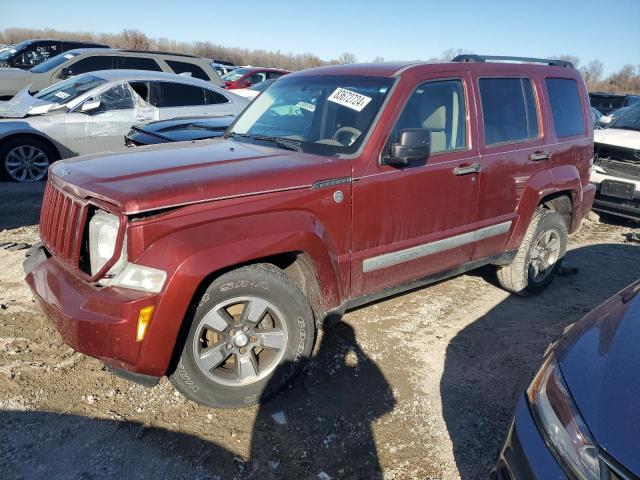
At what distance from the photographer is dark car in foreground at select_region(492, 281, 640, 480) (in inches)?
64.2

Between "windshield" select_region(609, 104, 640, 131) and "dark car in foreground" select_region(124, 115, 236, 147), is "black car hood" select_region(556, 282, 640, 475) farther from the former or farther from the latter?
"windshield" select_region(609, 104, 640, 131)

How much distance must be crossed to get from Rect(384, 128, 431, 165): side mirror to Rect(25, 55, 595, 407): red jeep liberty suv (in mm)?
12

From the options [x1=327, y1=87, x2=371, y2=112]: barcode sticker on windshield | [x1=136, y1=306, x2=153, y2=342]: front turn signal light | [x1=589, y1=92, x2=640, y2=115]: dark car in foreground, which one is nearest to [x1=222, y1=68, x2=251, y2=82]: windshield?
[x1=589, y1=92, x2=640, y2=115]: dark car in foreground

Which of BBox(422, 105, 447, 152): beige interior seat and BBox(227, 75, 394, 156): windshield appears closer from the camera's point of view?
BBox(227, 75, 394, 156): windshield

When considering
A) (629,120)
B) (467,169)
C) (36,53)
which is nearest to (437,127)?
(467,169)

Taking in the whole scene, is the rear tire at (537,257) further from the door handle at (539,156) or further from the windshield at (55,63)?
the windshield at (55,63)

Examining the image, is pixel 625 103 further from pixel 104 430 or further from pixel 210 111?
pixel 104 430

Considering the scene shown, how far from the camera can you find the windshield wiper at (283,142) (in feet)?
11.2

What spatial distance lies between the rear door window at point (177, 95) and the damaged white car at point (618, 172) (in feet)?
20.3

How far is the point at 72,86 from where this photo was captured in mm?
8102

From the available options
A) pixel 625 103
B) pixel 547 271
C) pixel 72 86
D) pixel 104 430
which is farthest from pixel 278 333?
pixel 625 103

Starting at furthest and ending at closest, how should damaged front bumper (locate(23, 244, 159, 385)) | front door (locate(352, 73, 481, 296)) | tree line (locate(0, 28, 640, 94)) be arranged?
tree line (locate(0, 28, 640, 94)) → front door (locate(352, 73, 481, 296)) → damaged front bumper (locate(23, 244, 159, 385))

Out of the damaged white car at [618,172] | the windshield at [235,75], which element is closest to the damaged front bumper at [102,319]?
the damaged white car at [618,172]

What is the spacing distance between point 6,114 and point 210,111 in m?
3.07
